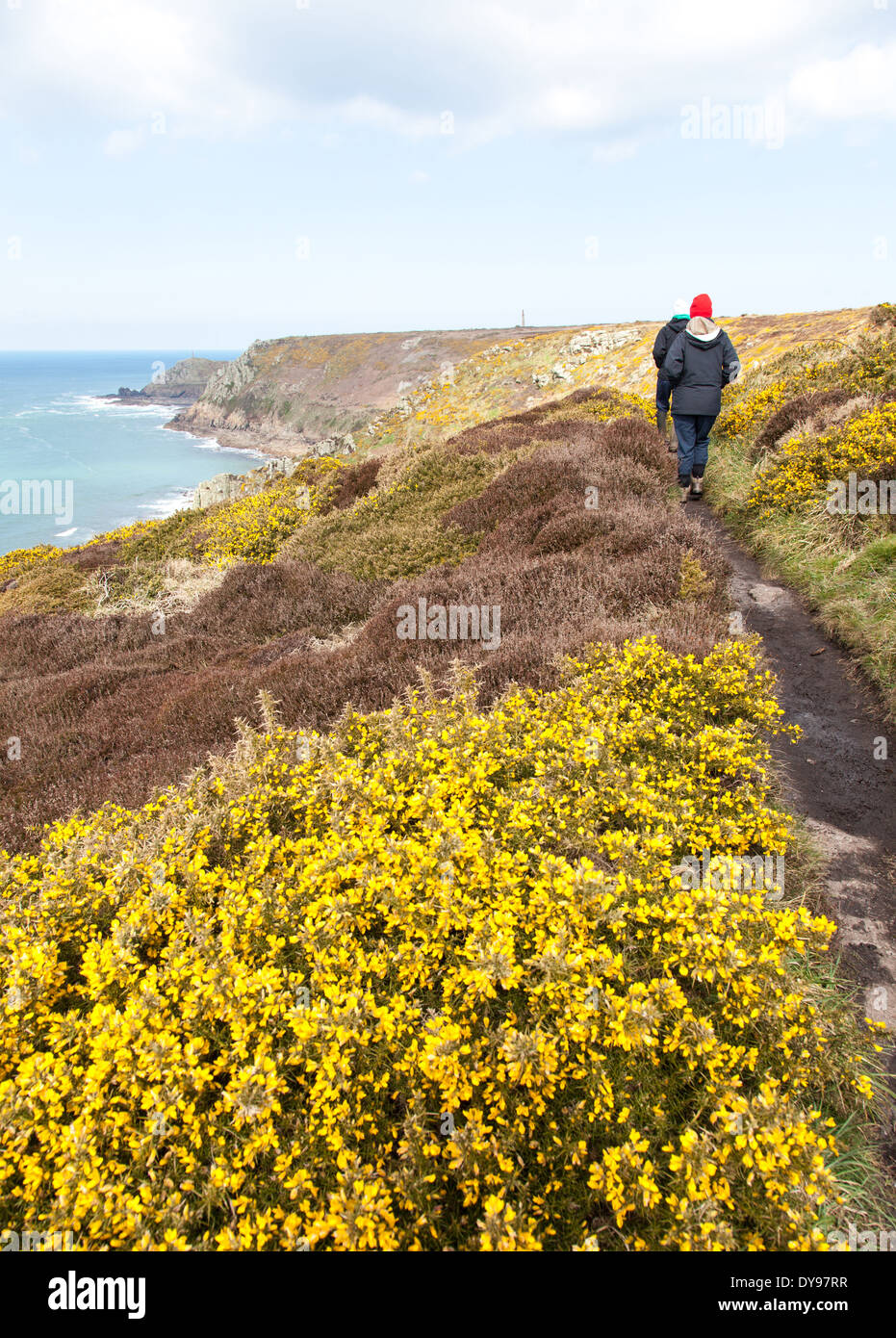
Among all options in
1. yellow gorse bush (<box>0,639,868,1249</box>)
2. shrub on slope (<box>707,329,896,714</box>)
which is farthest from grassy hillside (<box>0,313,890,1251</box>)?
shrub on slope (<box>707,329,896,714</box>)

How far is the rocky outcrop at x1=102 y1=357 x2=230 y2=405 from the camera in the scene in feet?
466

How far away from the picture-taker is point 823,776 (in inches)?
204

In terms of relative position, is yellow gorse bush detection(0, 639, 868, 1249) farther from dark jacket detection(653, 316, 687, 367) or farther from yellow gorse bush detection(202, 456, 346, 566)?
yellow gorse bush detection(202, 456, 346, 566)

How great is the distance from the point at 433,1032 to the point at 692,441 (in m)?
11.5

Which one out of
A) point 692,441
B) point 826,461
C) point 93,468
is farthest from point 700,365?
point 93,468

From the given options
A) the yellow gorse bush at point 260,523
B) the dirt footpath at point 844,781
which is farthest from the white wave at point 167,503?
the dirt footpath at point 844,781

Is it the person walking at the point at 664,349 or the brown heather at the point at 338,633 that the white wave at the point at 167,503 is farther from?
the person walking at the point at 664,349

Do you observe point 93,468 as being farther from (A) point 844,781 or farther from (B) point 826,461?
(A) point 844,781

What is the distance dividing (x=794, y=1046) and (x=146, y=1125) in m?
2.81

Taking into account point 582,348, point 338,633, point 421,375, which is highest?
point 421,375

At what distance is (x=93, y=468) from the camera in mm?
79688

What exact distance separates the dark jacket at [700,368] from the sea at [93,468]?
54.2 m

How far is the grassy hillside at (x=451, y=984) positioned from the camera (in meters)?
2.27
